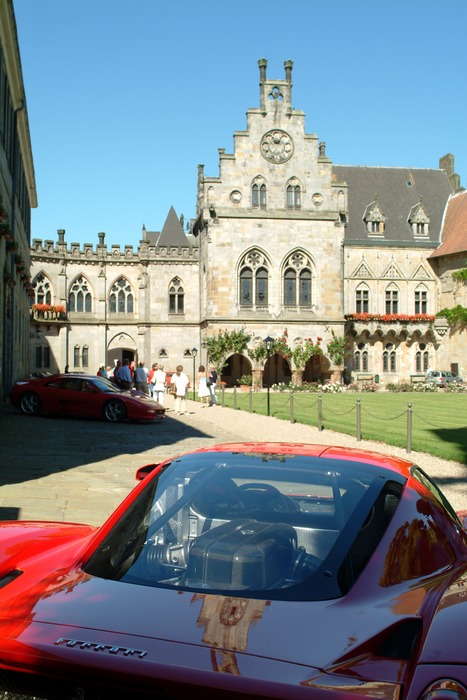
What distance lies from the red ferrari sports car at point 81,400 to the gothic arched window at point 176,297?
86.0ft

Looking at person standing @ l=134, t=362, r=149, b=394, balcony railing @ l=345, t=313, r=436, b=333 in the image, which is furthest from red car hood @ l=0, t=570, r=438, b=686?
balcony railing @ l=345, t=313, r=436, b=333

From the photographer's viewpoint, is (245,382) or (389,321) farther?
(389,321)

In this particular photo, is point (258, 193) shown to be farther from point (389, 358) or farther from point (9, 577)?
point (9, 577)

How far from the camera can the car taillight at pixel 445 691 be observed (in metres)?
1.88

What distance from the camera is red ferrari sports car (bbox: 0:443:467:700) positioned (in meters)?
1.95

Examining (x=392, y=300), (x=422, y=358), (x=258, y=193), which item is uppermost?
(x=258, y=193)

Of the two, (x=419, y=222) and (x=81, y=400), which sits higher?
(x=419, y=222)

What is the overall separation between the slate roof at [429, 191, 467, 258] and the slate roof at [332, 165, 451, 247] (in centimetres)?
57

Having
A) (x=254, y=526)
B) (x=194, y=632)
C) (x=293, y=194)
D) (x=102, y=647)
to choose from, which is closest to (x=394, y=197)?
(x=293, y=194)

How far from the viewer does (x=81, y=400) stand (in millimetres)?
19812

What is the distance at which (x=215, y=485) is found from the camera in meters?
3.40

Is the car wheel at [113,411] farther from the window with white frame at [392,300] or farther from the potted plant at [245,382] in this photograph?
the window with white frame at [392,300]

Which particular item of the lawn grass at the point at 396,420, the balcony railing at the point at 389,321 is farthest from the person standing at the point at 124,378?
the balcony railing at the point at 389,321

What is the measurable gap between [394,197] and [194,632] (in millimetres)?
50641
